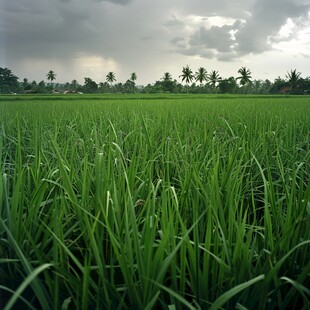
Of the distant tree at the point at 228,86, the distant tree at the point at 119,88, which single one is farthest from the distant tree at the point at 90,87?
the distant tree at the point at 228,86

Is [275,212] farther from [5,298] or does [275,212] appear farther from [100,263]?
[5,298]

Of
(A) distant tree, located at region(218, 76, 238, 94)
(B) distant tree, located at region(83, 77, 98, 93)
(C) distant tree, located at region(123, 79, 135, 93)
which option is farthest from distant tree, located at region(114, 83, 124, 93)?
(A) distant tree, located at region(218, 76, 238, 94)

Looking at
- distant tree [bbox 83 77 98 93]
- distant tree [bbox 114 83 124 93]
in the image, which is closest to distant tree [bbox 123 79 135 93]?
distant tree [bbox 114 83 124 93]

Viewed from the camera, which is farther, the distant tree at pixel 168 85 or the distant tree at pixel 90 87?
the distant tree at pixel 168 85

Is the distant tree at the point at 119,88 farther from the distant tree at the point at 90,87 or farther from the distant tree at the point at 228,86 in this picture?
the distant tree at the point at 228,86

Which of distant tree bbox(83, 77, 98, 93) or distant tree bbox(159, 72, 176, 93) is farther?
distant tree bbox(159, 72, 176, 93)

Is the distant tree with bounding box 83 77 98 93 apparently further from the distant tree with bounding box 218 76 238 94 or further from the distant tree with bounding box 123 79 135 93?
the distant tree with bounding box 218 76 238 94

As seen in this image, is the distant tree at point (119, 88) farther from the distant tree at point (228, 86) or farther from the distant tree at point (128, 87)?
the distant tree at point (228, 86)

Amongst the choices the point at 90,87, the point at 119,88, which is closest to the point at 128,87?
the point at 119,88

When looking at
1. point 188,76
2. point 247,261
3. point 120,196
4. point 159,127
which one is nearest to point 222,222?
point 247,261

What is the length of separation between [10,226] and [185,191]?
17.8 inches

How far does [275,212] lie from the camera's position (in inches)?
31.6

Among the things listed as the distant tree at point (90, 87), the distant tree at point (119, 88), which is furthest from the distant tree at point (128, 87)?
the distant tree at point (90, 87)

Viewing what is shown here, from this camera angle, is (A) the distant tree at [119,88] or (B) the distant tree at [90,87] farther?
(A) the distant tree at [119,88]
